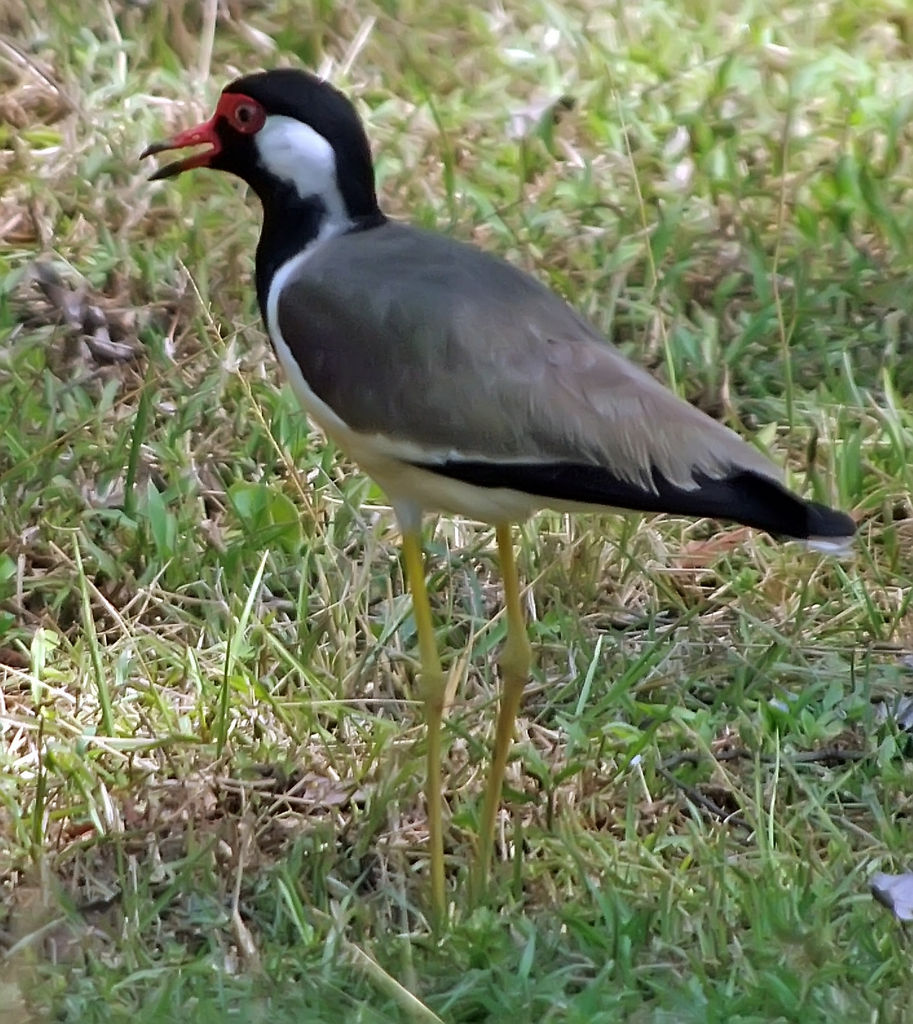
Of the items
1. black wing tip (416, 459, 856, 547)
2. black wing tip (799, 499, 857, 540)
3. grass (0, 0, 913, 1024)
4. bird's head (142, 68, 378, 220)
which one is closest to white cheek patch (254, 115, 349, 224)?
bird's head (142, 68, 378, 220)

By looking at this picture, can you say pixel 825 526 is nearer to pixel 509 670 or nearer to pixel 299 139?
pixel 509 670

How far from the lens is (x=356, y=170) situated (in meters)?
3.52

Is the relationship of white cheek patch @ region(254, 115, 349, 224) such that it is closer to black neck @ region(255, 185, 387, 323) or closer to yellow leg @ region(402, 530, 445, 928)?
black neck @ region(255, 185, 387, 323)

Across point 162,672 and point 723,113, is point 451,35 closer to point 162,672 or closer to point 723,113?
point 723,113

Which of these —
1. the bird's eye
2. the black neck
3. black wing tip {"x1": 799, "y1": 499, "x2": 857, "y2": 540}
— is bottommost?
black wing tip {"x1": 799, "y1": 499, "x2": 857, "y2": 540}

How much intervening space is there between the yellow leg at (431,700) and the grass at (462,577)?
0.10 metres

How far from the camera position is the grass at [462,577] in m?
3.04

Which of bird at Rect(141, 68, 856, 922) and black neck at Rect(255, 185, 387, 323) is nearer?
bird at Rect(141, 68, 856, 922)

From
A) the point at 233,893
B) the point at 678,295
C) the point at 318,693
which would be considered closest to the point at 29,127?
the point at 678,295

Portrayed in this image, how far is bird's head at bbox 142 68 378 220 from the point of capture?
11.4 feet

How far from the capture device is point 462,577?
412 centimetres

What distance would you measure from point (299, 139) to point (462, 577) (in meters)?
1.08

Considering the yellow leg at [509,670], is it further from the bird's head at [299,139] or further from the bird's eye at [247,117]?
the bird's eye at [247,117]

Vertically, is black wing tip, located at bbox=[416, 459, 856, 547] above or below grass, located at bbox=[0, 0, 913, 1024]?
above
